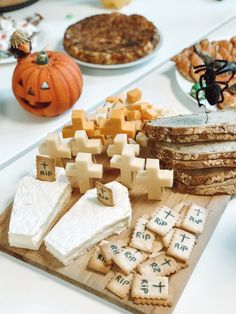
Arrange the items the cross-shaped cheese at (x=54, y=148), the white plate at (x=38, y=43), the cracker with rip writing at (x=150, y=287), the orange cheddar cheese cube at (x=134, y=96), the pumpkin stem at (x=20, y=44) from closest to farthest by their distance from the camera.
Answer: the cracker with rip writing at (x=150, y=287) < the cross-shaped cheese at (x=54, y=148) < the pumpkin stem at (x=20, y=44) < the orange cheddar cheese cube at (x=134, y=96) < the white plate at (x=38, y=43)

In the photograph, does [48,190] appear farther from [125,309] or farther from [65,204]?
[125,309]

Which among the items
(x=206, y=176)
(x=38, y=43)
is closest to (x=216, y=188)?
(x=206, y=176)

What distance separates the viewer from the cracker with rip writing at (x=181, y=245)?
1116 millimetres

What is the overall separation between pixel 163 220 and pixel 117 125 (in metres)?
0.39

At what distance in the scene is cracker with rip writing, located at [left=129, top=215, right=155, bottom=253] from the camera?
114 cm

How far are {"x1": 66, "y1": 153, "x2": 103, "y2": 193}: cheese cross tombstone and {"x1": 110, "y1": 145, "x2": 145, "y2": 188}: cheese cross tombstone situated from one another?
55mm

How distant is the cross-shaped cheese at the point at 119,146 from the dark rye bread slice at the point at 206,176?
0.17 meters

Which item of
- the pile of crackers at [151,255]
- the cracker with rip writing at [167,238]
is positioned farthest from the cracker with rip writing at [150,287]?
the cracker with rip writing at [167,238]

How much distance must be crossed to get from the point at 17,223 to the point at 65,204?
180 millimetres

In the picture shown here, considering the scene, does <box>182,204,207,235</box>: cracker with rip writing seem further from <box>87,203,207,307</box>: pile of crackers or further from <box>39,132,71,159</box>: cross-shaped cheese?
<box>39,132,71,159</box>: cross-shaped cheese

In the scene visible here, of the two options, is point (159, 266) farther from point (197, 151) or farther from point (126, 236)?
point (197, 151)

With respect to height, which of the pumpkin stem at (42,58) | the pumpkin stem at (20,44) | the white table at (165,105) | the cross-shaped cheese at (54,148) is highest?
the pumpkin stem at (20,44)

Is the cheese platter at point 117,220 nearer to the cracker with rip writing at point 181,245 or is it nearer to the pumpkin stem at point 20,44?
the cracker with rip writing at point 181,245

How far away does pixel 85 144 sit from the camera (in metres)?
1.39
